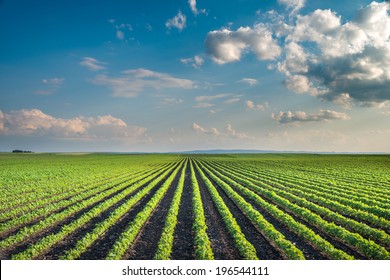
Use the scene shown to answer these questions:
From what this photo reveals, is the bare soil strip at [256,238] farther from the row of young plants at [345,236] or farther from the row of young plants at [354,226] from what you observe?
the row of young plants at [354,226]

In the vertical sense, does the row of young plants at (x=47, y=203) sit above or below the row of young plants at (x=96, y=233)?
above

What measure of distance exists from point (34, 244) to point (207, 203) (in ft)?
39.8

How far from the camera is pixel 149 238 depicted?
1343 centimetres

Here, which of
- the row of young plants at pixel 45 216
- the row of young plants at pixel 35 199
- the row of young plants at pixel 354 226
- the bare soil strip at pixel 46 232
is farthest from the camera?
the row of young plants at pixel 35 199

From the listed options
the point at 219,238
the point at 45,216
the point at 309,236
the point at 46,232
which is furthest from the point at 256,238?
the point at 45,216

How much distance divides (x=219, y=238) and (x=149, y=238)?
10.7ft

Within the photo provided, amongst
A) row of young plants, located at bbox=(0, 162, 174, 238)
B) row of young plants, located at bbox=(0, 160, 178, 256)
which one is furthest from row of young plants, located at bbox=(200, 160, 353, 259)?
row of young plants, located at bbox=(0, 162, 174, 238)

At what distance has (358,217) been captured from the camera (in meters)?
17.1

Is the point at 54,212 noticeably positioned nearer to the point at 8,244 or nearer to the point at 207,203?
the point at 8,244

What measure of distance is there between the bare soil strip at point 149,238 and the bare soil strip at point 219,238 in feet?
8.34

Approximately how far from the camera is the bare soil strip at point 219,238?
11.6m

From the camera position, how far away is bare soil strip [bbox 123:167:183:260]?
11.5 m

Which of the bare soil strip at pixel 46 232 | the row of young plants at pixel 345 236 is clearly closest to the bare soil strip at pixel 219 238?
the row of young plants at pixel 345 236
